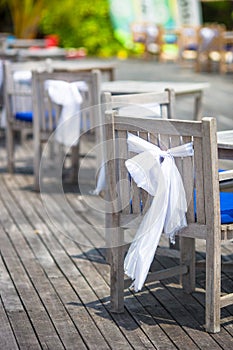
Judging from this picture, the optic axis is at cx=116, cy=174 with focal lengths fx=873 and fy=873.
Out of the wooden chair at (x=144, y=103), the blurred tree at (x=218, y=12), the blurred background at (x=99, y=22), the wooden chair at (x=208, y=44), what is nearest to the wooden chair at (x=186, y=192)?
the wooden chair at (x=144, y=103)

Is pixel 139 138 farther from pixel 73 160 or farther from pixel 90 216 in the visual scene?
pixel 73 160

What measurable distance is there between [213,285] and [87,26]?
1740 cm

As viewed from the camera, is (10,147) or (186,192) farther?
(10,147)

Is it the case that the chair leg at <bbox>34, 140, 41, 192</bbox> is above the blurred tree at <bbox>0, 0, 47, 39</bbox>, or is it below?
below

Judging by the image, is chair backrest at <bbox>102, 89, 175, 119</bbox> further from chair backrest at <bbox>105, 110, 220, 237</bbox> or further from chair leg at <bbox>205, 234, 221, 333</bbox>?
chair leg at <bbox>205, 234, 221, 333</bbox>

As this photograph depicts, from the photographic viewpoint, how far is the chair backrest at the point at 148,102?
Result: 14.4 ft

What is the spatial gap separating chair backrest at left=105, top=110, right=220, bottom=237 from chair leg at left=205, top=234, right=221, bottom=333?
0.10 meters

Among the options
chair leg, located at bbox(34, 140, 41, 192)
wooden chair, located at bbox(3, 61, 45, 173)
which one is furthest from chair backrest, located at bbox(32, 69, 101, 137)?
wooden chair, located at bbox(3, 61, 45, 173)

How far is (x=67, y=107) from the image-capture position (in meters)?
5.95

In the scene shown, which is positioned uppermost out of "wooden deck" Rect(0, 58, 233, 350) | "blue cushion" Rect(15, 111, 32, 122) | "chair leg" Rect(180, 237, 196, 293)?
"blue cushion" Rect(15, 111, 32, 122)

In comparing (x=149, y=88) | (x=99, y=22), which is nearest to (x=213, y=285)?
(x=149, y=88)

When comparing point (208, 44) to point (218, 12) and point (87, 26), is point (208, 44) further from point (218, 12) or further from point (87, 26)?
point (218, 12)

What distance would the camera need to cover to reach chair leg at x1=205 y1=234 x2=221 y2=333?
3.41 meters

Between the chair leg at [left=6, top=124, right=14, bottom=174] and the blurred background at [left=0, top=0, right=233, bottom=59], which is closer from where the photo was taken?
the chair leg at [left=6, top=124, right=14, bottom=174]
